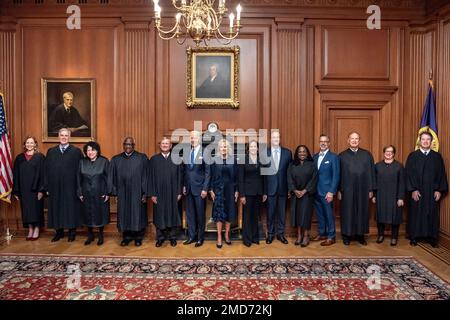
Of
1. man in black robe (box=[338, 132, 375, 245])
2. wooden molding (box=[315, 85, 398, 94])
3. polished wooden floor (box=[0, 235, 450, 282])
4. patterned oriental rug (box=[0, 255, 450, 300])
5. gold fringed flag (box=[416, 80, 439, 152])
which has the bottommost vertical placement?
patterned oriental rug (box=[0, 255, 450, 300])

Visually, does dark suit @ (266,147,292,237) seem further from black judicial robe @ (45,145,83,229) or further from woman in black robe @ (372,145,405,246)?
black judicial robe @ (45,145,83,229)

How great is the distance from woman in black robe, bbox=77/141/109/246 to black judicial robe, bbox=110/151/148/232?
0.57ft

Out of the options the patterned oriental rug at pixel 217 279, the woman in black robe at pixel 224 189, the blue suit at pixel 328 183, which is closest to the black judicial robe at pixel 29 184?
the patterned oriental rug at pixel 217 279

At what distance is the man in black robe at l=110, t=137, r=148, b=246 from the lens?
6.51 m

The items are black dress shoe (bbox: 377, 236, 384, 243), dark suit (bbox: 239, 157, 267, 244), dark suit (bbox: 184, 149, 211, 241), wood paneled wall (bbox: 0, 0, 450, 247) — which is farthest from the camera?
wood paneled wall (bbox: 0, 0, 450, 247)

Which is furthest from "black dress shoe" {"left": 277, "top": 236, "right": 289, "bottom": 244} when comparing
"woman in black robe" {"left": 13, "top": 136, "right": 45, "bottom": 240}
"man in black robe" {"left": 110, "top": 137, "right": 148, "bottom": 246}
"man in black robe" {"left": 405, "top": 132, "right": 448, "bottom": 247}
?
"woman in black robe" {"left": 13, "top": 136, "right": 45, "bottom": 240}

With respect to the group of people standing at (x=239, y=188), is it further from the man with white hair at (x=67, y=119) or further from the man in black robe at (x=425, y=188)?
the man with white hair at (x=67, y=119)

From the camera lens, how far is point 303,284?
4.72 m

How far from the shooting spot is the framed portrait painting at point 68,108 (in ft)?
23.9

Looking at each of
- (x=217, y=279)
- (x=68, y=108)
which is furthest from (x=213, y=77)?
(x=217, y=279)

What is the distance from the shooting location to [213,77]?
727 centimetres

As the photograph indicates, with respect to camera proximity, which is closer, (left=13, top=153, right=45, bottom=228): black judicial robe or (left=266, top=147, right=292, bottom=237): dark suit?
(left=266, top=147, right=292, bottom=237): dark suit

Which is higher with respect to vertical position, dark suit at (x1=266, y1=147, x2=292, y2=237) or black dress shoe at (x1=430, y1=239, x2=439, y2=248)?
dark suit at (x1=266, y1=147, x2=292, y2=237)

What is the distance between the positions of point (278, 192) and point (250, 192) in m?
0.57
